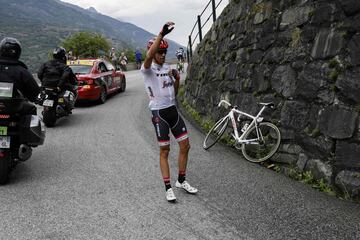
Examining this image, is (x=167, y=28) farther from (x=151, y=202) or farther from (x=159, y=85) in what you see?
(x=151, y=202)

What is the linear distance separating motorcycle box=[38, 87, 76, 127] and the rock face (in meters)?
4.25

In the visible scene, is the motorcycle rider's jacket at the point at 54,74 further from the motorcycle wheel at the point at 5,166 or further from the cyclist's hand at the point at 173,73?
the cyclist's hand at the point at 173,73

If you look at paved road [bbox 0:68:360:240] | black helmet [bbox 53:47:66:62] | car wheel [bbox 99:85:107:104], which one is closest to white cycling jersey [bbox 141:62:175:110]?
paved road [bbox 0:68:360:240]

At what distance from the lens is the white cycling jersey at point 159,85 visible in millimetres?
5078

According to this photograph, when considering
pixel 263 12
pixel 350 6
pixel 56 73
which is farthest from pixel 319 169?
A: pixel 56 73

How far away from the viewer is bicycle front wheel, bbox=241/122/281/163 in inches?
264

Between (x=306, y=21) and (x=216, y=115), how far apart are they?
3.67 m

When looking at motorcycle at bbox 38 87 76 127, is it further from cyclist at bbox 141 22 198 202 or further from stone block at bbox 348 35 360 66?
stone block at bbox 348 35 360 66

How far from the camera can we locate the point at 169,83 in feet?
17.0

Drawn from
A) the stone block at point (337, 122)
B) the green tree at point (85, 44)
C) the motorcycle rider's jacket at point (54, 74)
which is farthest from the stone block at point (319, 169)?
the green tree at point (85, 44)

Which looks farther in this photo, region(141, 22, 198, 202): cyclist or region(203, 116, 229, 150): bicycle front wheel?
region(203, 116, 229, 150): bicycle front wheel

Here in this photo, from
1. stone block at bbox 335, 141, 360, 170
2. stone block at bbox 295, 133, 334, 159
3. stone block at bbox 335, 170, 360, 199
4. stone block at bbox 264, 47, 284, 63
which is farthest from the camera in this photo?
stone block at bbox 264, 47, 284, 63

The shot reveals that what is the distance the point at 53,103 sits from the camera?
10016 millimetres

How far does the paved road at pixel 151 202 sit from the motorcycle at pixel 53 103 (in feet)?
7.18
